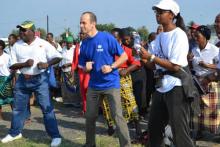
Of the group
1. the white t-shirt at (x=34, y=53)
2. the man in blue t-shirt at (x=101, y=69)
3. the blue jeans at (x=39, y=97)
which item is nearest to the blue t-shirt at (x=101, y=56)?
the man in blue t-shirt at (x=101, y=69)

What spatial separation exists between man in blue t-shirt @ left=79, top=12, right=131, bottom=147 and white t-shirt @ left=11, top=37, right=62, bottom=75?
930 mm

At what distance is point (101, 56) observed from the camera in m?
5.83

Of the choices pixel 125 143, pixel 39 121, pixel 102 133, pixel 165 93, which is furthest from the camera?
pixel 39 121

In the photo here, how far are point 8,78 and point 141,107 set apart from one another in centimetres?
308

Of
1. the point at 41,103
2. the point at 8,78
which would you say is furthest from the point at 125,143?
Result: the point at 8,78

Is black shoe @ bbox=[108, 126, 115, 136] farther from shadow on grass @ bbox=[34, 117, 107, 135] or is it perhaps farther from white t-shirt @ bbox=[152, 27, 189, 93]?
white t-shirt @ bbox=[152, 27, 189, 93]

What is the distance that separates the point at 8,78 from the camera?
29.8 ft

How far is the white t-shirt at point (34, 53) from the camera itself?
21.8 feet

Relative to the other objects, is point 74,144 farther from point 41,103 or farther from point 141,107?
point 141,107

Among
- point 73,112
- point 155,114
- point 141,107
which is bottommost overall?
point 73,112

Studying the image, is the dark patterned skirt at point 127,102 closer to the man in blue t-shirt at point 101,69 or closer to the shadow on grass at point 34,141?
the shadow on grass at point 34,141

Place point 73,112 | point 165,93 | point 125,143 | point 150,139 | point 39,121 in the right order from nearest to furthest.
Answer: point 165,93 < point 150,139 < point 125,143 < point 39,121 < point 73,112

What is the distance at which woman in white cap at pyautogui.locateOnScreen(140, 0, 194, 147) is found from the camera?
4445 mm

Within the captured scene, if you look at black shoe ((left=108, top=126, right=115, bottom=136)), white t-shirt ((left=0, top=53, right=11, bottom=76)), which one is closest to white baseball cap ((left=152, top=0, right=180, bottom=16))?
black shoe ((left=108, top=126, right=115, bottom=136))
